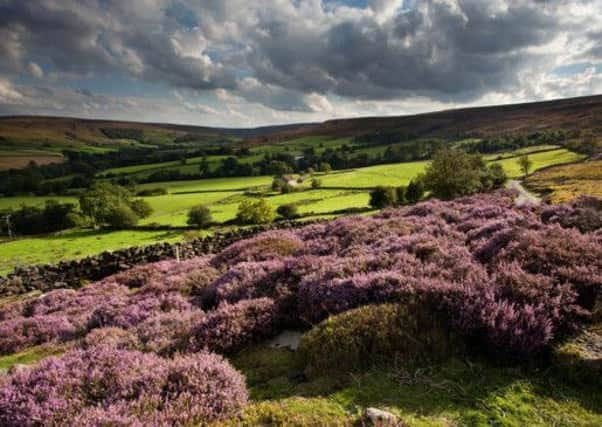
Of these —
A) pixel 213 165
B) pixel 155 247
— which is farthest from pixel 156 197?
pixel 155 247

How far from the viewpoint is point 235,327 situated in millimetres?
6730

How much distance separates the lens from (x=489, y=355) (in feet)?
16.4

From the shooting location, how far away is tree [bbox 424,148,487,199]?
168 feet

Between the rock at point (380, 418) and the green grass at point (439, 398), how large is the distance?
13cm

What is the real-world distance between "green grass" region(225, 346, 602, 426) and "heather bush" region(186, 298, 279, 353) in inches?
65.6

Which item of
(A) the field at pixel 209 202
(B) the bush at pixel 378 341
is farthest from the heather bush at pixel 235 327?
(A) the field at pixel 209 202

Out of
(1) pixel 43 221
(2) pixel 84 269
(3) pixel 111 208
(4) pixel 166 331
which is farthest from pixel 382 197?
(1) pixel 43 221

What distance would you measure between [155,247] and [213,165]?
125630mm

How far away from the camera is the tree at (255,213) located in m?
57.1

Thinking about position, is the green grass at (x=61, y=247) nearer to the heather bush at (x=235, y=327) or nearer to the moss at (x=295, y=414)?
the heather bush at (x=235, y=327)

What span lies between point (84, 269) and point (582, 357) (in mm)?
29719

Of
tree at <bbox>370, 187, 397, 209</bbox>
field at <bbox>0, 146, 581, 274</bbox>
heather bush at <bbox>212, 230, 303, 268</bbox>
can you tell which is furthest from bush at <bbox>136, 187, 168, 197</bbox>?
heather bush at <bbox>212, 230, 303, 268</bbox>

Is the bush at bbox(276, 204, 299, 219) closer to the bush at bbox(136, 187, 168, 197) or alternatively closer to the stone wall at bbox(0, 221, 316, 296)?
the stone wall at bbox(0, 221, 316, 296)

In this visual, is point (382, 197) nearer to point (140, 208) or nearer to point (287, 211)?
point (287, 211)
